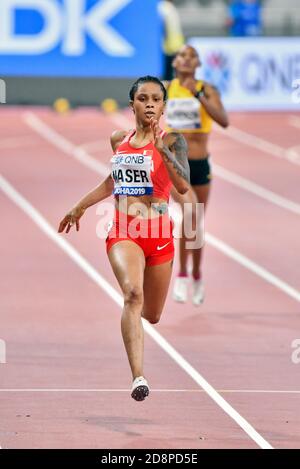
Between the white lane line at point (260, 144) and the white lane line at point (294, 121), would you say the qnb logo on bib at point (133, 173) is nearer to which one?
the white lane line at point (260, 144)

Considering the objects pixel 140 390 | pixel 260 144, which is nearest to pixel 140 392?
pixel 140 390

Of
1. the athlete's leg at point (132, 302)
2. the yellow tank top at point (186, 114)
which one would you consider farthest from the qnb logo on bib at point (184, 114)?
the athlete's leg at point (132, 302)

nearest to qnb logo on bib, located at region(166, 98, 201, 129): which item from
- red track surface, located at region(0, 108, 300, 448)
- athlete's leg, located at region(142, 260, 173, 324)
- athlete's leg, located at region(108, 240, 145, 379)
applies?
red track surface, located at region(0, 108, 300, 448)

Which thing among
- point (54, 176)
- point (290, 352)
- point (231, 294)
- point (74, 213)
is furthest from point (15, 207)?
point (74, 213)

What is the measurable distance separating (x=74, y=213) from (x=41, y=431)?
159 cm

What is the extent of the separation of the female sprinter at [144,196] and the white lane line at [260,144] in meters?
15.7

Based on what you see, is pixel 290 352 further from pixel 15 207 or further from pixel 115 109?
pixel 115 109

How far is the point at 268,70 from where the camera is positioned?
30.4m

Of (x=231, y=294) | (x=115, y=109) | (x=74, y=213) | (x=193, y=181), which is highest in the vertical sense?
(x=74, y=213)

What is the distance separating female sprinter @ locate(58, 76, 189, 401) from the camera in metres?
9.59

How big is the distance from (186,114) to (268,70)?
644 inches

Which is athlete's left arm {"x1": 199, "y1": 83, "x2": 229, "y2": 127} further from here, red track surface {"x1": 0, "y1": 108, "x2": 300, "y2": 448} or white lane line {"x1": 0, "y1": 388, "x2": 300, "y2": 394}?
white lane line {"x1": 0, "y1": 388, "x2": 300, "y2": 394}

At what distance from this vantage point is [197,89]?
14.1 metres

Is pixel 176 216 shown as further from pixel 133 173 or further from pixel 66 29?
pixel 66 29
